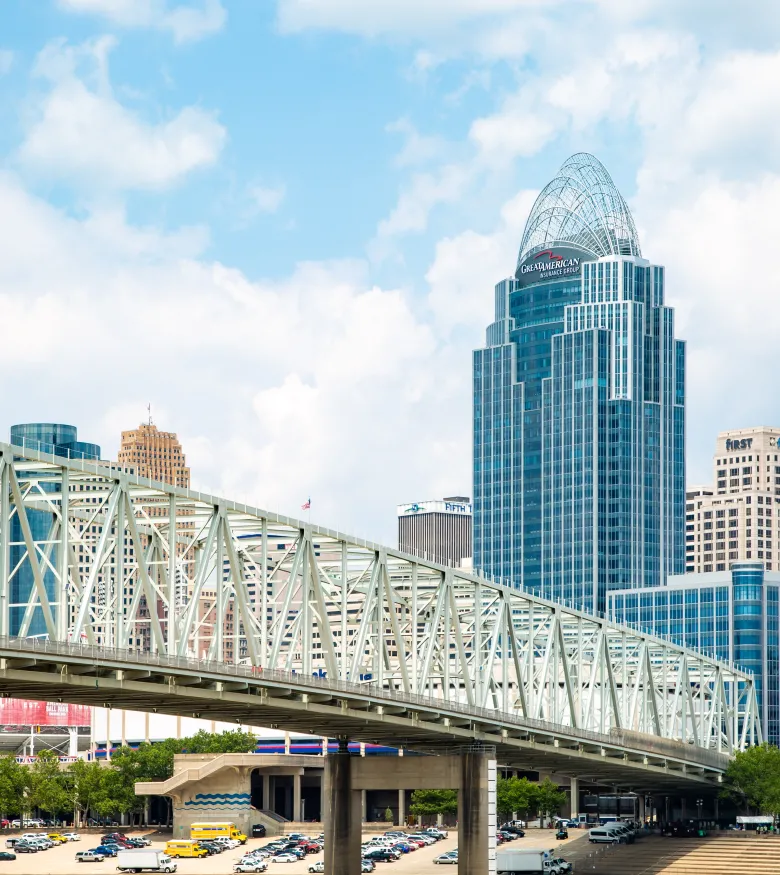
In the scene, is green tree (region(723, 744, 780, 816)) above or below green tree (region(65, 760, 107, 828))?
above

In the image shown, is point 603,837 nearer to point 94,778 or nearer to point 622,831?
point 622,831

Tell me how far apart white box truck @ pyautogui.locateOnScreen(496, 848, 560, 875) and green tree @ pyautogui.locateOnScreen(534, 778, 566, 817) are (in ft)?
167

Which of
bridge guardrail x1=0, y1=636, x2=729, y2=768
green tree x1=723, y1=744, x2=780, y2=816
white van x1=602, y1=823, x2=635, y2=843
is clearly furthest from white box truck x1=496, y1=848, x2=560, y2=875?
green tree x1=723, y1=744, x2=780, y2=816

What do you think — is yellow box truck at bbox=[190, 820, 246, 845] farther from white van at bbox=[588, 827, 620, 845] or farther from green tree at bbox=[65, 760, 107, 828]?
white van at bbox=[588, 827, 620, 845]

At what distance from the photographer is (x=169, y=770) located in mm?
193125

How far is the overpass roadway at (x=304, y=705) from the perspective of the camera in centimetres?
7394

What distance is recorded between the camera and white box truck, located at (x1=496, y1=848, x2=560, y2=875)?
12568 centimetres

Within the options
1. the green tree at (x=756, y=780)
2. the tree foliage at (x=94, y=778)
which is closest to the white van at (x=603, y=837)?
the green tree at (x=756, y=780)

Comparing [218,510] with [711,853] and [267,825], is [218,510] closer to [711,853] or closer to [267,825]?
[711,853]

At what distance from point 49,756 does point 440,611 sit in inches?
3929

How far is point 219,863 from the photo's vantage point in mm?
149750

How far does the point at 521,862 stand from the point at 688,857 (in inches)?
661

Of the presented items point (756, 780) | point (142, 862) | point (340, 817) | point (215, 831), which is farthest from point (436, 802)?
point (340, 817)

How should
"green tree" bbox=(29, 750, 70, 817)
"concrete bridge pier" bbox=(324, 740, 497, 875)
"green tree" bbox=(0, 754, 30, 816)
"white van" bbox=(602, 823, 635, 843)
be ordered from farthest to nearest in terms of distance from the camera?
"green tree" bbox=(29, 750, 70, 817)
"green tree" bbox=(0, 754, 30, 816)
"white van" bbox=(602, 823, 635, 843)
"concrete bridge pier" bbox=(324, 740, 497, 875)
